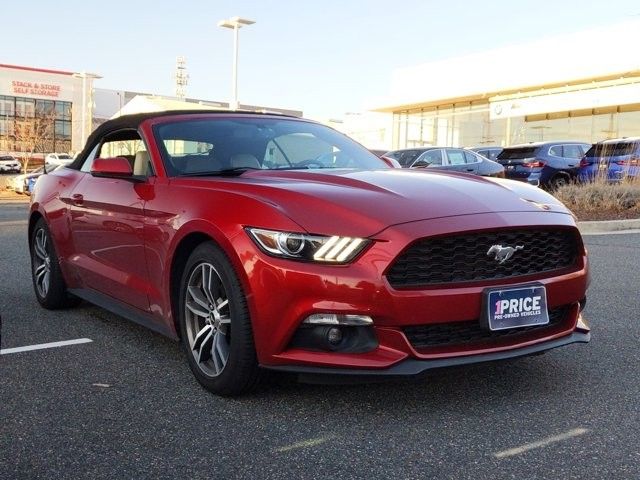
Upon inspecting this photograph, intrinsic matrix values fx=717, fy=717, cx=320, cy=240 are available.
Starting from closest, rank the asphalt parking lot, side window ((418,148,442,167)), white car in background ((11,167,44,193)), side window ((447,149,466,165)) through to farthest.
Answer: the asphalt parking lot, side window ((418,148,442,167)), side window ((447,149,466,165)), white car in background ((11,167,44,193))

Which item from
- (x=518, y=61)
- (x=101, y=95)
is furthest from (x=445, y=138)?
(x=101, y=95)

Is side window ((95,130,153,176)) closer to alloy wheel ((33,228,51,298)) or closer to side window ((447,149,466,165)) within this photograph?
alloy wheel ((33,228,51,298))

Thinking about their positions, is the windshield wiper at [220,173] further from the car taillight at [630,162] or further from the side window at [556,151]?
the side window at [556,151]

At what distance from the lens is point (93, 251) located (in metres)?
4.65

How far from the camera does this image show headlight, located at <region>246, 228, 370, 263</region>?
3029 millimetres

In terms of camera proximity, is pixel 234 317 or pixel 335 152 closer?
pixel 234 317

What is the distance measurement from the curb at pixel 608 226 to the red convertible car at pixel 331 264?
28.2 feet

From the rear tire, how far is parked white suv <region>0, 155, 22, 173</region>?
44955 mm

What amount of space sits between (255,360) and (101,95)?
247 ft

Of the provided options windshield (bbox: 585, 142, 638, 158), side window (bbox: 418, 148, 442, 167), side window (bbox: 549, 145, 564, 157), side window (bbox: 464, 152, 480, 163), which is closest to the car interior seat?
side window (bbox: 418, 148, 442, 167)

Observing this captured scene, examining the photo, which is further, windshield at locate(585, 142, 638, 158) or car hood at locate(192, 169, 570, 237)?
windshield at locate(585, 142, 638, 158)

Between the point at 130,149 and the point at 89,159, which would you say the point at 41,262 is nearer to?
the point at 89,159

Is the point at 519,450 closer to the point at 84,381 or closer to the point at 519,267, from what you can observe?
the point at 519,267

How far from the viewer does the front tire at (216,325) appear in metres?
3.22
